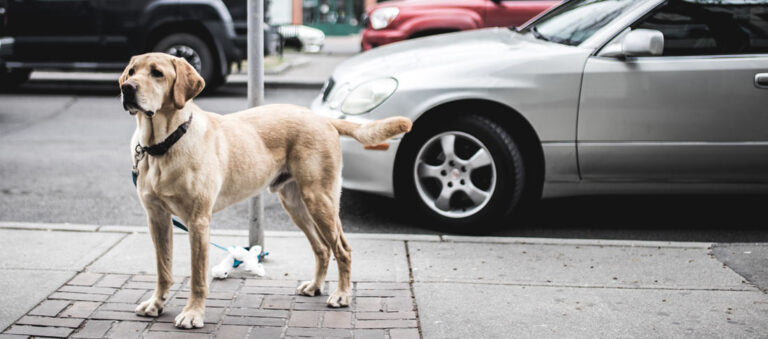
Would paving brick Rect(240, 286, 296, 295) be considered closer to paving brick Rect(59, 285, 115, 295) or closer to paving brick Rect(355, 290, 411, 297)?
paving brick Rect(355, 290, 411, 297)

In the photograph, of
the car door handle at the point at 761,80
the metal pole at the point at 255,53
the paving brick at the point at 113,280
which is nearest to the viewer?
the paving brick at the point at 113,280

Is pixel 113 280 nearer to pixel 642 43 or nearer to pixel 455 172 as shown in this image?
pixel 455 172

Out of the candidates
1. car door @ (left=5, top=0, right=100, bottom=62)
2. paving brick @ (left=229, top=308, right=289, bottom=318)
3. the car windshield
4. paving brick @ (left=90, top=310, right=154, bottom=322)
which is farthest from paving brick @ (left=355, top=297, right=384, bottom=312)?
car door @ (left=5, top=0, right=100, bottom=62)

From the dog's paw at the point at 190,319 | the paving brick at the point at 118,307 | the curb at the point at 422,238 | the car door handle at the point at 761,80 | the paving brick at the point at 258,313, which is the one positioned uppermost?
the car door handle at the point at 761,80

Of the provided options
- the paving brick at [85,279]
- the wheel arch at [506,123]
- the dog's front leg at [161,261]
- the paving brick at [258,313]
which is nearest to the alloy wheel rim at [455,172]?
the wheel arch at [506,123]

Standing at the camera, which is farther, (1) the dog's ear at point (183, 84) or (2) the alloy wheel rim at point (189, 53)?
(2) the alloy wheel rim at point (189, 53)

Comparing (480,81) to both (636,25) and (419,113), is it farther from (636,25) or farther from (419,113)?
(636,25)

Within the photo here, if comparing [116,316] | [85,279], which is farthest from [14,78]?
[116,316]

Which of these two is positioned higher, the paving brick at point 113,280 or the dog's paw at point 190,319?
the dog's paw at point 190,319

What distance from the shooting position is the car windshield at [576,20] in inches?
219

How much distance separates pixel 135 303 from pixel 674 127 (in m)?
3.42

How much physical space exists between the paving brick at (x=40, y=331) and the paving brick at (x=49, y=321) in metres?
0.04

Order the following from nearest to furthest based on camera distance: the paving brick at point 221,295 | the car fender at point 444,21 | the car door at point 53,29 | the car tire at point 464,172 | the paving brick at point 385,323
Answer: the paving brick at point 385,323, the paving brick at point 221,295, the car tire at point 464,172, the car fender at point 444,21, the car door at point 53,29

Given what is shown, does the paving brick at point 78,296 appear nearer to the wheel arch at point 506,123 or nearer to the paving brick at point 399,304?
the paving brick at point 399,304
